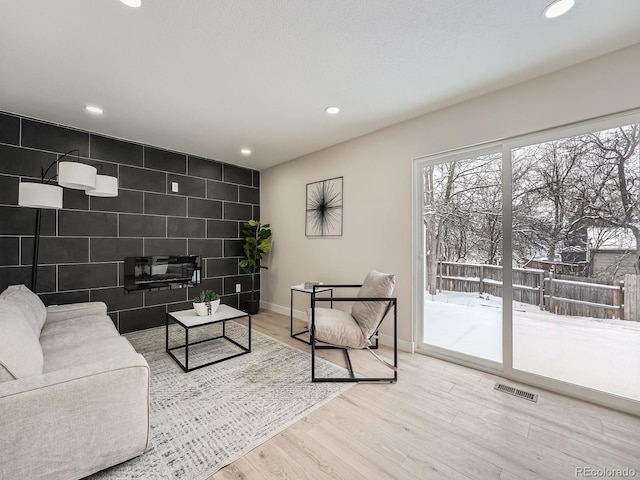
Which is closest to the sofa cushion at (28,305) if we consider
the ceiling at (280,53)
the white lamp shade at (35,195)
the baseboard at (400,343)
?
the white lamp shade at (35,195)

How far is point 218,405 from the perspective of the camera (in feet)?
6.73

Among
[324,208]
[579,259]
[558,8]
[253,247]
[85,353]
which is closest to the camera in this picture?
[558,8]

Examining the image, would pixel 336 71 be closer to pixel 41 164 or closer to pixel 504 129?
pixel 504 129

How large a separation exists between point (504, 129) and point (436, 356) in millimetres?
2262

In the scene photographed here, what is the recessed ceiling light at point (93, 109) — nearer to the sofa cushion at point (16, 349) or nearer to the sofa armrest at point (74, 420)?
the sofa cushion at point (16, 349)

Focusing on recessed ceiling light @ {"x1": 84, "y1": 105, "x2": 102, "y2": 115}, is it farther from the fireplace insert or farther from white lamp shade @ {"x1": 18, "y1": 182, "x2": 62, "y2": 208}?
the fireplace insert

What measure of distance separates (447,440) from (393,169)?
2.52m

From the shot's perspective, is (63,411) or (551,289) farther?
(551,289)

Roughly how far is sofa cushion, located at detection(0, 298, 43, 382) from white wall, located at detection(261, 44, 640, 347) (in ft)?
9.44

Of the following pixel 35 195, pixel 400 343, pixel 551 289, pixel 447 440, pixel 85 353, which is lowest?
pixel 447 440

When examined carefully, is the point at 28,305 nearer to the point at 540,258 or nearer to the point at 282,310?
the point at 282,310

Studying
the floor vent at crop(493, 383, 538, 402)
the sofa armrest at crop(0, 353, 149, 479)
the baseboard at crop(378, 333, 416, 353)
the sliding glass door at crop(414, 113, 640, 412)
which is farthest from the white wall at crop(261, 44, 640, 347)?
the sofa armrest at crop(0, 353, 149, 479)

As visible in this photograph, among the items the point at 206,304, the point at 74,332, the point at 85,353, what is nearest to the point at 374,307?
the point at 206,304

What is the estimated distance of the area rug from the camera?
1538mm
